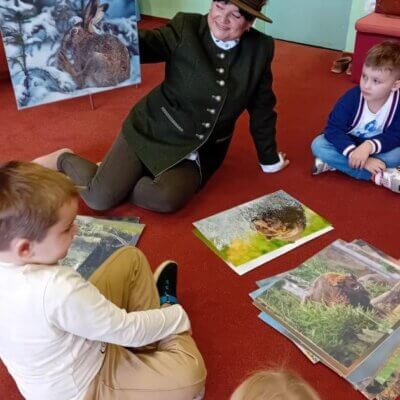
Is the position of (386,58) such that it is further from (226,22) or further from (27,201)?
(27,201)

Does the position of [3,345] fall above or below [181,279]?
above

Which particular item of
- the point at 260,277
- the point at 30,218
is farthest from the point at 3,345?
the point at 260,277

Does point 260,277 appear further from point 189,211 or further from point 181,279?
point 189,211

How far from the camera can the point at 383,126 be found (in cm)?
164

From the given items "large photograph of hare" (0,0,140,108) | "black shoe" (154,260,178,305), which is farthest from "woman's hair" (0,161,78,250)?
"large photograph of hare" (0,0,140,108)

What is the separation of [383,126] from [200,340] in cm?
105

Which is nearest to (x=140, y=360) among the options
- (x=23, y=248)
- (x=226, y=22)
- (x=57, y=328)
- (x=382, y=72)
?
(x=57, y=328)

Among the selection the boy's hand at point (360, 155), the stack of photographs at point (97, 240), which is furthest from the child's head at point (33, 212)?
the boy's hand at point (360, 155)

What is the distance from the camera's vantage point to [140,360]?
0.88m

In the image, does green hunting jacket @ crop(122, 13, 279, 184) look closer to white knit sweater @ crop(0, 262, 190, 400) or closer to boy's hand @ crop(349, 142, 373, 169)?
boy's hand @ crop(349, 142, 373, 169)

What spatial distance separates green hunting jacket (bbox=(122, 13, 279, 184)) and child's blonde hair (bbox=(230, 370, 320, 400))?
1034 millimetres

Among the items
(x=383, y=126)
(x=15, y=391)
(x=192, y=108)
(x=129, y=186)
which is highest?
(x=192, y=108)

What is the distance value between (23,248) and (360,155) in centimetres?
128

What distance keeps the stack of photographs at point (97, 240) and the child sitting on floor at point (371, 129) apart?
756 millimetres
